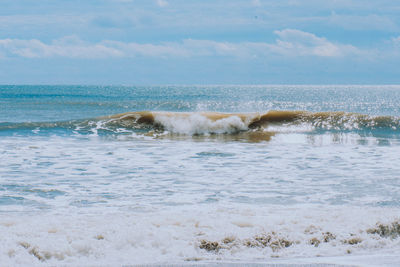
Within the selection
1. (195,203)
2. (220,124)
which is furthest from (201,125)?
(195,203)

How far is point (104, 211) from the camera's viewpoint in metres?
6.25

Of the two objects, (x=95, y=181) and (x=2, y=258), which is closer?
(x=2, y=258)

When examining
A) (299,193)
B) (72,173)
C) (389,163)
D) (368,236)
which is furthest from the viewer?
(389,163)

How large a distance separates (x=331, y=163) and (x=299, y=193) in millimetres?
3484

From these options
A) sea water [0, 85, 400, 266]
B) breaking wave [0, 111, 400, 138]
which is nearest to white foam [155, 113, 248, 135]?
breaking wave [0, 111, 400, 138]

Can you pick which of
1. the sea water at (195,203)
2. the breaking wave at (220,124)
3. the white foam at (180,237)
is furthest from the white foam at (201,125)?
the white foam at (180,237)

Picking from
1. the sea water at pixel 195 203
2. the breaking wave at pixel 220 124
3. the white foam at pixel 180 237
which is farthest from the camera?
the breaking wave at pixel 220 124

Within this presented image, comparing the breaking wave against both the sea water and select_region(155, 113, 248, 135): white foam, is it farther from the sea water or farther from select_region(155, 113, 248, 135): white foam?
the sea water

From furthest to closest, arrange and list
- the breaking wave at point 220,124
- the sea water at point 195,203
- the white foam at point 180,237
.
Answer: the breaking wave at point 220,124, the sea water at point 195,203, the white foam at point 180,237

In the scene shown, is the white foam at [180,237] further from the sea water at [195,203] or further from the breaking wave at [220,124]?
the breaking wave at [220,124]

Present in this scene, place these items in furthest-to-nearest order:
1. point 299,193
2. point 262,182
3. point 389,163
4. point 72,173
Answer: point 389,163, point 72,173, point 262,182, point 299,193

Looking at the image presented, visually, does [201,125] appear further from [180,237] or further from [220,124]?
[180,237]

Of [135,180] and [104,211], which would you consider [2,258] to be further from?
[135,180]

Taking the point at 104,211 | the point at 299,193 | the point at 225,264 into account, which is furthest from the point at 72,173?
the point at 225,264
